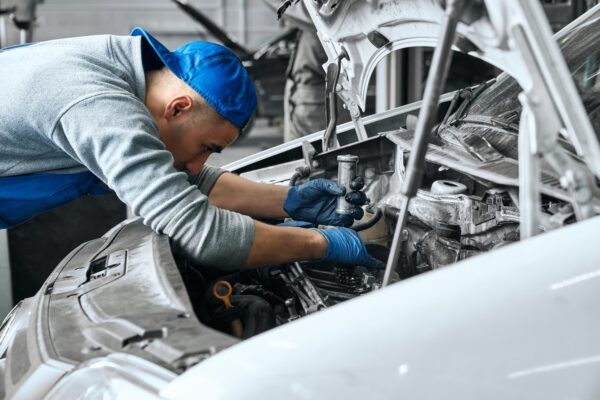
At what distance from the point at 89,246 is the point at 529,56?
4.31ft

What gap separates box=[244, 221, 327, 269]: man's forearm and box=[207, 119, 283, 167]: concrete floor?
5.06 meters

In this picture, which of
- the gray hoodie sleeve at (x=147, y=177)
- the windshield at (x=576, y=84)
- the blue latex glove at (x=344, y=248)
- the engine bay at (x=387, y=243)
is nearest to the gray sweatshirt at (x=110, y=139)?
the gray hoodie sleeve at (x=147, y=177)

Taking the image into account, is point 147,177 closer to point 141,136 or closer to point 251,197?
point 141,136

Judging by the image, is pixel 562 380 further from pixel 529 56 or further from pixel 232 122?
pixel 232 122

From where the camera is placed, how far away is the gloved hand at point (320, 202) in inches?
86.2

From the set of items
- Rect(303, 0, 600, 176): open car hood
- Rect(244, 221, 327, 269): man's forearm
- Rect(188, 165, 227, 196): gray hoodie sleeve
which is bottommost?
Rect(188, 165, 227, 196): gray hoodie sleeve

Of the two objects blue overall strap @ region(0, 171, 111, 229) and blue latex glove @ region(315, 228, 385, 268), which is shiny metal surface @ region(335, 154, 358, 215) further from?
blue overall strap @ region(0, 171, 111, 229)

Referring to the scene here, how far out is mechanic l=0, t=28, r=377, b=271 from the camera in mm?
1649

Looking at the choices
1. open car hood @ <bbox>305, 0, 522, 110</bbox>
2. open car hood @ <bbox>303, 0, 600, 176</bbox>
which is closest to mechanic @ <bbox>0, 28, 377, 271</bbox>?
open car hood @ <bbox>305, 0, 522, 110</bbox>

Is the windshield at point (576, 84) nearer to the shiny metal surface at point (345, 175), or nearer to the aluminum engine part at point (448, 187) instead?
the aluminum engine part at point (448, 187)

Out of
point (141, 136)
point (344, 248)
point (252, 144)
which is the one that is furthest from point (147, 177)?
point (252, 144)

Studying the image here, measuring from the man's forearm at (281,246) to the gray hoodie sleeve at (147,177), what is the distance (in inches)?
1.2

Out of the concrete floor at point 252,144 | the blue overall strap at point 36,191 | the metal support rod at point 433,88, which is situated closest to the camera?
the metal support rod at point 433,88

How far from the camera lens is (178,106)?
1892 mm
